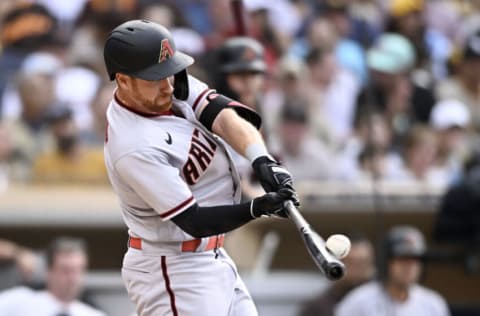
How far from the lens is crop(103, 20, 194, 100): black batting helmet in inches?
160

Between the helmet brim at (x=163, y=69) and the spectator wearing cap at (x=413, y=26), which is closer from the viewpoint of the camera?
the helmet brim at (x=163, y=69)

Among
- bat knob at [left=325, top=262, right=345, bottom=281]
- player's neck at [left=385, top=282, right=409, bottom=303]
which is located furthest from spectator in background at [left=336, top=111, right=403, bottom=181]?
bat knob at [left=325, top=262, right=345, bottom=281]

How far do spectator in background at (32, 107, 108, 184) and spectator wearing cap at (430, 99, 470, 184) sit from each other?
2508 millimetres

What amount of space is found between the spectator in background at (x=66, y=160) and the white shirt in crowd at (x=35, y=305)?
154 cm

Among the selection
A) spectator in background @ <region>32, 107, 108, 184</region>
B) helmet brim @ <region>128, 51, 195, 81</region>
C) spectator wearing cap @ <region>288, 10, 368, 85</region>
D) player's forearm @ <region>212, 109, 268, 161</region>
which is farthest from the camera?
spectator wearing cap @ <region>288, 10, 368, 85</region>

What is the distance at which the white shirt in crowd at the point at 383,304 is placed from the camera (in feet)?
23.5

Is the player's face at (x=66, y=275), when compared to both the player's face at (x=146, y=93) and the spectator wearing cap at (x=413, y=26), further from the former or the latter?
the spectator wearing cap at (x=413, y=26)

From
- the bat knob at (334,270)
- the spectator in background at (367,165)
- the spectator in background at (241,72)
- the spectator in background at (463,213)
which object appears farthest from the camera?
the spectator in background at (367,165)

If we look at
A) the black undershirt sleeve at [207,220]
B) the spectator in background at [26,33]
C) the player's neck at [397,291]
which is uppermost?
the black undershirt sleeve at [207,220]

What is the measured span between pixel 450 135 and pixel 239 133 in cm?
529

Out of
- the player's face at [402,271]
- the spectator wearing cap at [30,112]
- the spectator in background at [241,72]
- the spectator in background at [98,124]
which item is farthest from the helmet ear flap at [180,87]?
the spectator in background at [98,124]

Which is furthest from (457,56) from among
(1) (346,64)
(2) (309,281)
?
(2) (309,281)

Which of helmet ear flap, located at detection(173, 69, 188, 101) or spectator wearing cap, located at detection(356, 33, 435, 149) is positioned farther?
spectator wearing cap, located at detection(356, 33, 435, 149)

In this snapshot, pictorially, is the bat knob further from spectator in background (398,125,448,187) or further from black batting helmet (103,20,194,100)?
spectator in background (398,125,448,187)
